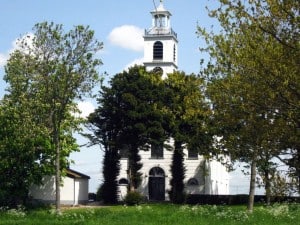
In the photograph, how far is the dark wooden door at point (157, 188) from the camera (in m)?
74.6

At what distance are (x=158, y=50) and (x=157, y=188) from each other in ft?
58.0

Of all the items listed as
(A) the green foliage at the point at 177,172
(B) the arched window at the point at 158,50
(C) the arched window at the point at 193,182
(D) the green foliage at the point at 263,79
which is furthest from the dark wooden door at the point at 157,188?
(D) the green foliage at the point at 263,79

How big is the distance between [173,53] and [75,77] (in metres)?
43.4

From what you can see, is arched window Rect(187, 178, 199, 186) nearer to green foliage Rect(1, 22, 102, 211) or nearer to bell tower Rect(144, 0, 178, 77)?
bell tower Rect(144, 0, 178, 77)

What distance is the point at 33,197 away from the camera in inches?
2186

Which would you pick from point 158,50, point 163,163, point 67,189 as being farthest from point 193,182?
point 67,189

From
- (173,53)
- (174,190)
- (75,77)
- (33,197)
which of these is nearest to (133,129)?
(174,190)

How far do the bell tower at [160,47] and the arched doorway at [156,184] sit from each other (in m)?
12.8

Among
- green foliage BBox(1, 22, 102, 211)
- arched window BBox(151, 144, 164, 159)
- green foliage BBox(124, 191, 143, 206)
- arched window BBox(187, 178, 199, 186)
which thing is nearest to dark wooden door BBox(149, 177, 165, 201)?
arched window BBox(151, 144, 164, 159)

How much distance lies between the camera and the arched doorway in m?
74.6

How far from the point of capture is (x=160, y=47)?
3110 inches

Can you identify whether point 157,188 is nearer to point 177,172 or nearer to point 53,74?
point 177,172

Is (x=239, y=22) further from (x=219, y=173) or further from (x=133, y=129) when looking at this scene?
(x=219, y=173)

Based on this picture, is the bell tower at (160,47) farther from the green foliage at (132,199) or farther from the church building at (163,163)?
the green foliage at (132,199)
